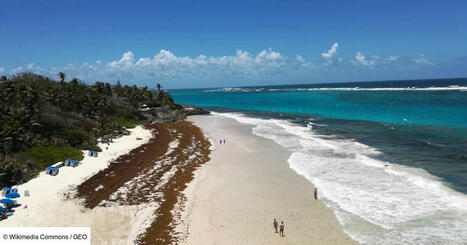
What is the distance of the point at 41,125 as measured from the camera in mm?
37781

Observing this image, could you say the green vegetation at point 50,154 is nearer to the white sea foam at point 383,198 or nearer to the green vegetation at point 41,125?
the green vegetation at point 41,125

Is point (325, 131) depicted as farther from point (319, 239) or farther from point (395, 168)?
point (319, 239)

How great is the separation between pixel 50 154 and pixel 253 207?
2581 centimetres

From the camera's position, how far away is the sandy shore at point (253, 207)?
18453 mm

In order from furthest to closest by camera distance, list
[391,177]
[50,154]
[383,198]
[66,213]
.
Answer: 1. [50,154]
2. [391,177]
3. [383,198]
4. [66,213]

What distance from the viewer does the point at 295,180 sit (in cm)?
2861

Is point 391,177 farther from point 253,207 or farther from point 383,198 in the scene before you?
point 253,207

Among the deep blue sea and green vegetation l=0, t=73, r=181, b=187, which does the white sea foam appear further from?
green vegetation l=0, t=73, r=181, b=187

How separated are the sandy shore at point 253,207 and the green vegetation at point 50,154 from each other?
16.7m

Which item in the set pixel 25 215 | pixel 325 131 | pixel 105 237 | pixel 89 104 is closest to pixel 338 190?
pixel 105 237

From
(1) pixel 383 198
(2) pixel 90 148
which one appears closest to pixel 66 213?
(2) pixel 90 148

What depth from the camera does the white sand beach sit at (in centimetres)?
1911

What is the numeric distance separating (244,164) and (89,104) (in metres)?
38.4

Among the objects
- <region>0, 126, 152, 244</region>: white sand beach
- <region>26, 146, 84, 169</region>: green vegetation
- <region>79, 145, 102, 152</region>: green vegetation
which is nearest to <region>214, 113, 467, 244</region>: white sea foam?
<region>0, 126, 152, 244</region>: white sand beach
